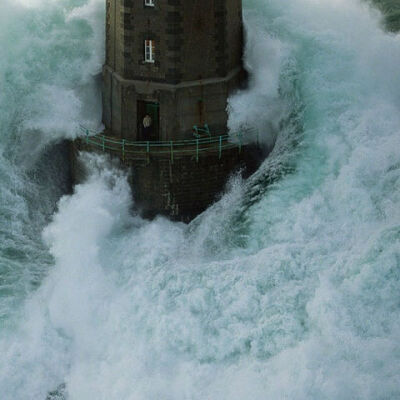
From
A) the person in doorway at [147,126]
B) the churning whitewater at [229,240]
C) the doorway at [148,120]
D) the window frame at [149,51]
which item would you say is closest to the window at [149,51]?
the window frame at [149,51]

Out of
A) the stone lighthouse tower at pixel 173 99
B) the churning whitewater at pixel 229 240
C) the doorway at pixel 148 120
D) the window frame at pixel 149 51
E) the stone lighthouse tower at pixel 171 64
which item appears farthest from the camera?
the doorway at pixel 148 120

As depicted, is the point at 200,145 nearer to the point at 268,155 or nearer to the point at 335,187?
the point at 268,155

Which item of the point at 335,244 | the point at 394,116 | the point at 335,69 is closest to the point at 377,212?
the point at 335,244

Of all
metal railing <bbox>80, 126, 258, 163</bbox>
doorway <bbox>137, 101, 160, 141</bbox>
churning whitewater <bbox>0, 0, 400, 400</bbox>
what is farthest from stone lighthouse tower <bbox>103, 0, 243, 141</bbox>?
churning whitewater <bbox>0, 0, 400, 400</bbox>

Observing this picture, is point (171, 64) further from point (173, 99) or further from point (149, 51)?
point (173, 99)

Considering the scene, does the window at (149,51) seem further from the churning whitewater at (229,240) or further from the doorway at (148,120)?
the churning whitewater at (229,240)
